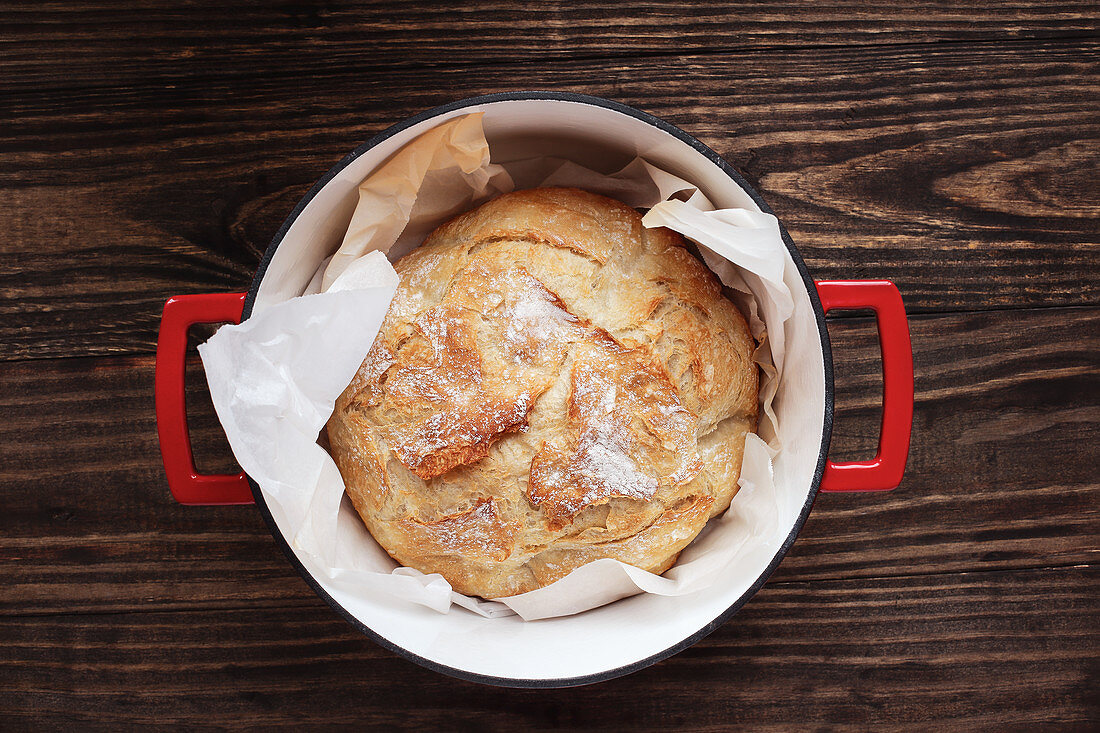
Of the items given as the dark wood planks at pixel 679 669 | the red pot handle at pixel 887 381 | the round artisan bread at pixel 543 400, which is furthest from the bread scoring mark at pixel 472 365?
the dark wood planks at pixel 679 669

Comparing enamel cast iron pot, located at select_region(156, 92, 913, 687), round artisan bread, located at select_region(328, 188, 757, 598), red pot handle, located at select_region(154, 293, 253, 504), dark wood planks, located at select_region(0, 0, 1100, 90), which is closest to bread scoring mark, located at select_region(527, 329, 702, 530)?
round artisan bread, located at select_region(328, 188, 757, 598)

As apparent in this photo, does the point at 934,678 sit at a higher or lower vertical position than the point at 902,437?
lower

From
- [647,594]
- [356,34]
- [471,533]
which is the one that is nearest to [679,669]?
[647,594]

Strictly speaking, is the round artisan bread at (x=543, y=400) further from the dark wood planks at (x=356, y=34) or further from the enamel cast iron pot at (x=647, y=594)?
the dark wood planks at (x=356, y=34)

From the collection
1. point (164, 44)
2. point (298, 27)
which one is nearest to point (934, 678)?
point (298, 27)

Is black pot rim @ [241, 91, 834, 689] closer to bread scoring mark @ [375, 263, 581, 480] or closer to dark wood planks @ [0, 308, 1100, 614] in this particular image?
bread scoring mark @ [375, 263, 581, 480]

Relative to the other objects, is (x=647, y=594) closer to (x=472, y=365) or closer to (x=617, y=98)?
(x=472, y=365)

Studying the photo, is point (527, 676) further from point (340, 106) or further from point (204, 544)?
point (340, 106)
